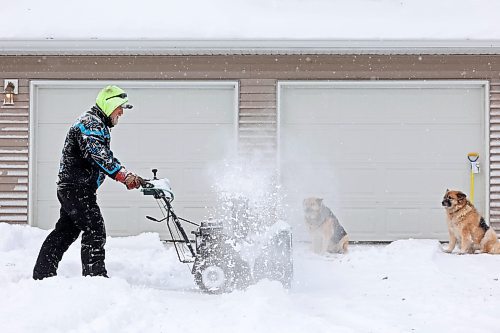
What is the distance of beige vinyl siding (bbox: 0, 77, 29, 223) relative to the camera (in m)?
10.8

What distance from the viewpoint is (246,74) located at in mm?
10711

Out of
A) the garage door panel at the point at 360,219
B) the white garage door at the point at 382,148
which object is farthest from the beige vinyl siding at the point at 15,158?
the garage door panel at the point at 360,219

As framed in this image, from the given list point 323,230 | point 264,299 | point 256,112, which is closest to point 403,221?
point 323,230

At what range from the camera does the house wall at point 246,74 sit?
1062 centimetres

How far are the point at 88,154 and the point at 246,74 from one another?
5.57 metres

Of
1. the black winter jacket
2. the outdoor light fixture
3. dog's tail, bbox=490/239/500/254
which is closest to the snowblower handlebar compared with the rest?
the black winter jacket

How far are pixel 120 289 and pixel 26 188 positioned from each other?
21.0ft

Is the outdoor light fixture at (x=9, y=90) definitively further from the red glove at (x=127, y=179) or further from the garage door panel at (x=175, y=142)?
the red glove at (x=127, y=179)

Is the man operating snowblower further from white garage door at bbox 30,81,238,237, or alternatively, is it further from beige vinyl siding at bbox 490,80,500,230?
beige vinyl siding at bbox 490,80,500,230

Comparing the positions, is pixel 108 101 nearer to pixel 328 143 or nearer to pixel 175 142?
pixel 175 142
